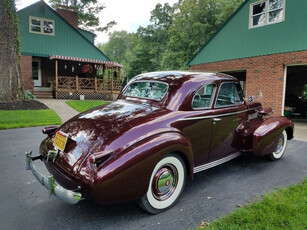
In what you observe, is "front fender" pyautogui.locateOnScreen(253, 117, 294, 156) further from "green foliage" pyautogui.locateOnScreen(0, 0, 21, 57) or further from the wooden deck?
the wooden deck

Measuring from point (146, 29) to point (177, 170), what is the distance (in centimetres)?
3540

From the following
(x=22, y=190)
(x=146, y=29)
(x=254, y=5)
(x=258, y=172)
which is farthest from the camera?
(x=146, y=29)

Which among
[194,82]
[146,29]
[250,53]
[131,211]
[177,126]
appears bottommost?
[131,211]

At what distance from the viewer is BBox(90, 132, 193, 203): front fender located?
213cm

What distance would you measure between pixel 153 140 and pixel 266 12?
10738 mm

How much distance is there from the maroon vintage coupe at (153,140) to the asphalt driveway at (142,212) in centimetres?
25

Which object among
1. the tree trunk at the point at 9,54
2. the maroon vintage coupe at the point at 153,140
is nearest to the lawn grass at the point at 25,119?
the tree trunk at the point at 9,54

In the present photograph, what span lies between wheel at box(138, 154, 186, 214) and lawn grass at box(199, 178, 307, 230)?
564 mm

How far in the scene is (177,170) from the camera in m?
2.78

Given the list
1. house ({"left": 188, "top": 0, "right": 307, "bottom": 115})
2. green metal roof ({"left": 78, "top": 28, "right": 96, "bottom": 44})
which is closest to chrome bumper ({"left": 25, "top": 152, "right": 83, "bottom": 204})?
house ({"left": 188, "top": 0, "right": 307, "bottom": 115})

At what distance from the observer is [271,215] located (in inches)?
98.2

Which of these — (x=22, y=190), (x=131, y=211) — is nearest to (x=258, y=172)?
(x=131, y=211)

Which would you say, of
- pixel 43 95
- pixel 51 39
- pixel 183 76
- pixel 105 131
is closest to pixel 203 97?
pixel 183 76

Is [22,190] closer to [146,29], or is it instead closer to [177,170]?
[177,170]
